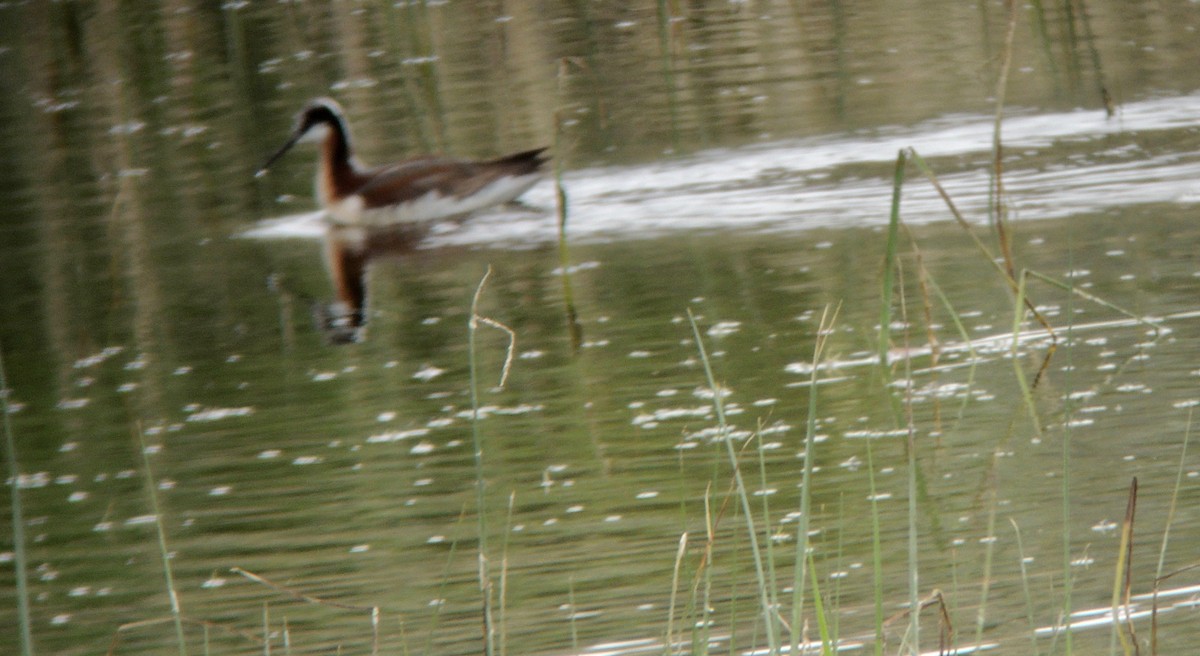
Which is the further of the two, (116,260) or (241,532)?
(116,260)

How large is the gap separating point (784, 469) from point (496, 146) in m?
6.22

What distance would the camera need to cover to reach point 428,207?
10188 mm

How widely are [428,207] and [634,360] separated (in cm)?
344

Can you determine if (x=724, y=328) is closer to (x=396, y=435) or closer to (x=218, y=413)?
(x=396, y=435)

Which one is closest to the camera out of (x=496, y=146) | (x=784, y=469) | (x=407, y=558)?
(x=407, y=558)

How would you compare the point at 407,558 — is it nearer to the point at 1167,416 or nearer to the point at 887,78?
the point at 1167,416

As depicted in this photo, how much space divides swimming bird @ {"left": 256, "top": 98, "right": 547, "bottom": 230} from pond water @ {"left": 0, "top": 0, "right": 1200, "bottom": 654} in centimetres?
20

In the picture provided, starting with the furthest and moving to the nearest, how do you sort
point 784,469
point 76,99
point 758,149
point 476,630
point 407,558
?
point 76,99 → point 758,149 → point 784,469 → point 407,558 → point 476,630

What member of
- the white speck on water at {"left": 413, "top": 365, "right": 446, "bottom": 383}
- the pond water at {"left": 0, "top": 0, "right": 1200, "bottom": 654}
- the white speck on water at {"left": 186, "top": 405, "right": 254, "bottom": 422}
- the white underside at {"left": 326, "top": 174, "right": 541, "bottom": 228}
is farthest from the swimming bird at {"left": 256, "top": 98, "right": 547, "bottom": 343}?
the white speck on water at {"left": 186, "top": 405, "right": 254, "bottom": 422}

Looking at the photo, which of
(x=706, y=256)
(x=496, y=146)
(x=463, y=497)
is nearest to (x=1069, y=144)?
(x=706, y=256)

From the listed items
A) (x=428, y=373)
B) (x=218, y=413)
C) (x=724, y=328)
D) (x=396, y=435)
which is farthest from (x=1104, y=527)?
(x=218, y=413)

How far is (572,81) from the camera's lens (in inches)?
533

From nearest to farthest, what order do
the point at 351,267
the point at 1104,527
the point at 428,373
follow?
the point at 1104,527, the point at 428,373, the point at 351,267

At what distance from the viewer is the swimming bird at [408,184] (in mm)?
9977
